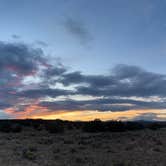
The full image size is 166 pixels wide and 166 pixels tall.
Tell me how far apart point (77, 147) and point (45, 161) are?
5.42m

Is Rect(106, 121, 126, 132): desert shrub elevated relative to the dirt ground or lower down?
elevated

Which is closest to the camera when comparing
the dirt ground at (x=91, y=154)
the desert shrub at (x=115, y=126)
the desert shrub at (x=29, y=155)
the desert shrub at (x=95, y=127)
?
the dirt ground at (x=91, y=154)

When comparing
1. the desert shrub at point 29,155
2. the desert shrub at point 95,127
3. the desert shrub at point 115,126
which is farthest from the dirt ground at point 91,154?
the desert shrub at point 95,127

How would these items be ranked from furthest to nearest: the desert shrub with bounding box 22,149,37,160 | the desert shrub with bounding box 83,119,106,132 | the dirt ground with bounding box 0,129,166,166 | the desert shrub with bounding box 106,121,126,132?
1. the desert shrub with bounding box 83,119,106,132
2. the desert shrub with bounding box 106,121,126,132
3. the desert shrub with bounding box 22,149,37,160
4. the dirt ground with bounding box 0,129,166,166

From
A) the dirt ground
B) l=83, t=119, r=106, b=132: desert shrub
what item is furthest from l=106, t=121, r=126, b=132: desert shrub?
the dirt ground

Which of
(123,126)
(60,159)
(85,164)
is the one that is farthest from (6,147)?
(123,126)

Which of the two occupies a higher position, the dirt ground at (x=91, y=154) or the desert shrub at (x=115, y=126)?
the desert shrub at (x=115, y=126)

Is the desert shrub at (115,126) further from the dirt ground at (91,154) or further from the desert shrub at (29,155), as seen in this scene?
the desert shrub at (29,155)

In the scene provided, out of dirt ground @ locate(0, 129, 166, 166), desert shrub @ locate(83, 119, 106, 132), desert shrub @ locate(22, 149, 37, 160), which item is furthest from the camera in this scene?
desert shrub @ locate(83, 119, 106, 132)

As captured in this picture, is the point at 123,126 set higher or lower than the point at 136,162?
higher

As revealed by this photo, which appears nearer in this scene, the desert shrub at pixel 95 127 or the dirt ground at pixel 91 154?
the dirt ground at pixel 91 154

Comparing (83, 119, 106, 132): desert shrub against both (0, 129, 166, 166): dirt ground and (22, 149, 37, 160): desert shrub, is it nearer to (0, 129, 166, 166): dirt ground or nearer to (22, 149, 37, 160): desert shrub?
(0, 129, 166, 166): dirt ground

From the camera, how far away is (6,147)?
2386cm

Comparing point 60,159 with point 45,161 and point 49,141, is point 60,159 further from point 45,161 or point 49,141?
point 49,141
